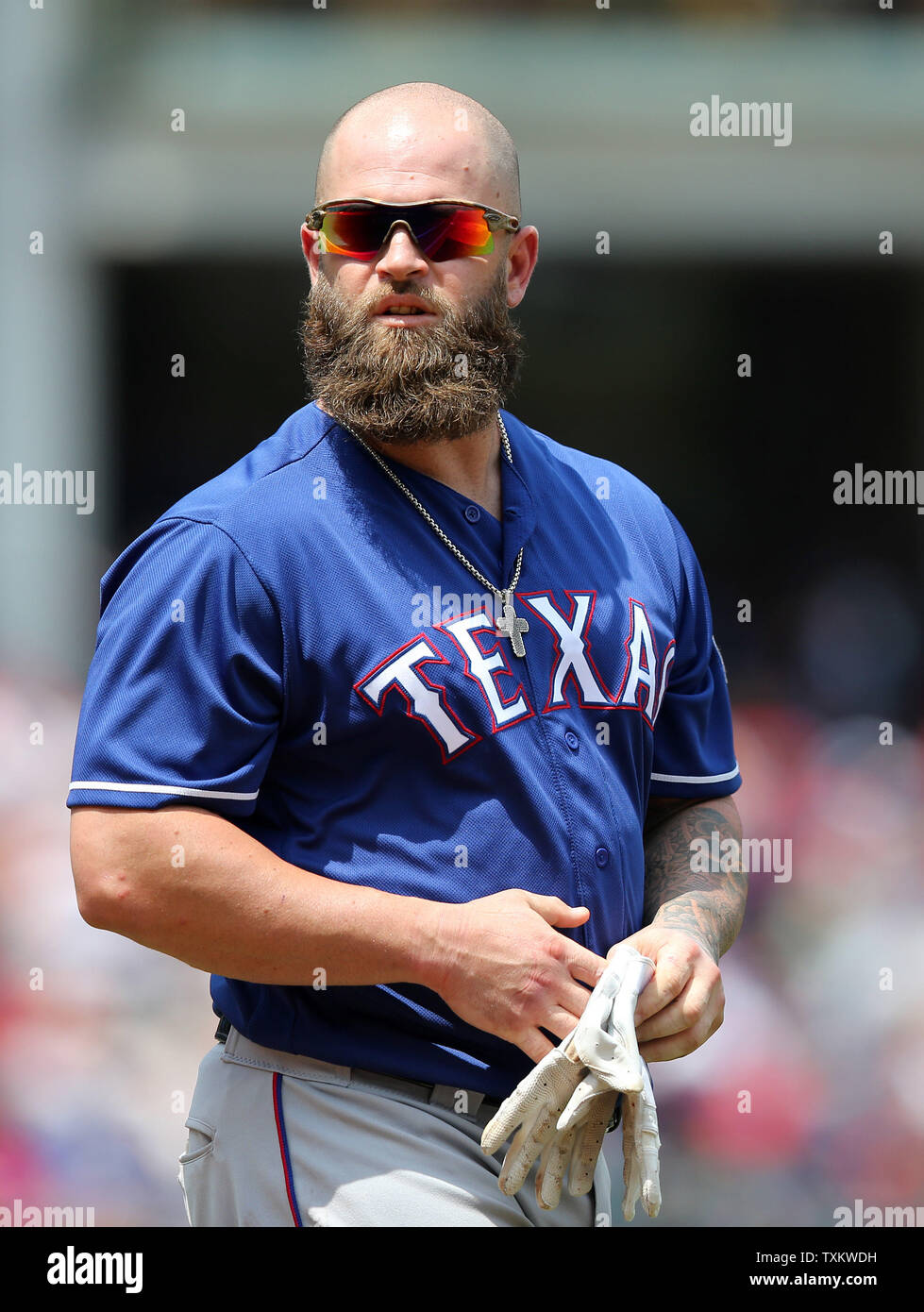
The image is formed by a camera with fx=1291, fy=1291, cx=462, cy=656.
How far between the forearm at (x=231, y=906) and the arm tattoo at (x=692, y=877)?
0.42 m

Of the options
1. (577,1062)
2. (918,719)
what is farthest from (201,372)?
(577,1062)

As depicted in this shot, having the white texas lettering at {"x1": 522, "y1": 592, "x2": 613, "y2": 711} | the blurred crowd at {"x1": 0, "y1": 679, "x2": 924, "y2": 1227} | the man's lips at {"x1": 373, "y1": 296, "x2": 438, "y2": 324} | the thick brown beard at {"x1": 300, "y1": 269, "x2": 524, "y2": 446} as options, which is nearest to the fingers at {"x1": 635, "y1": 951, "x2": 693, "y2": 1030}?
the white texas lettering at {"x1": 522, "y1": 592, "x2": 613, "y2": 711}

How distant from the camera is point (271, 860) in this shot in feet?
4.99

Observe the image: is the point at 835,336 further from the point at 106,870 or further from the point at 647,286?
the point at 106,870

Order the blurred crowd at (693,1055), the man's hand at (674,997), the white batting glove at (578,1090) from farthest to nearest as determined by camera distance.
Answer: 1. the blurred crowd at (693,1055)
2. the man's hand at (674,997)
3. the white batting glove at (578,1090)

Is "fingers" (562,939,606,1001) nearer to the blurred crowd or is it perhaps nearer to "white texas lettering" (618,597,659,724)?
"white texas lettering" (618,597,659,724)

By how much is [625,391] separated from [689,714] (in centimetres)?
321

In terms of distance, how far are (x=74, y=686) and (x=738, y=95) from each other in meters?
3.06

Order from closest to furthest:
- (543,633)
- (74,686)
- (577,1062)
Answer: (577,1062) → (543,633) → (74,686)

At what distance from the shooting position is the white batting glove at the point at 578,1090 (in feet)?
4.83

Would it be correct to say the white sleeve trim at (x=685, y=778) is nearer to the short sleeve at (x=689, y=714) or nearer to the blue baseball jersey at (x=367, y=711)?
the short sleeve at (x=689, y=714)

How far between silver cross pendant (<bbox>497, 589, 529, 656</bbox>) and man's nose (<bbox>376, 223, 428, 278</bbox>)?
0.45 metres

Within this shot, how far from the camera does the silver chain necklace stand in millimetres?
1689

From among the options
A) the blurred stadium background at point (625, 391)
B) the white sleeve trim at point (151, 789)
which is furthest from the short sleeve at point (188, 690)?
the blurred stadium background at point (625, 391)
